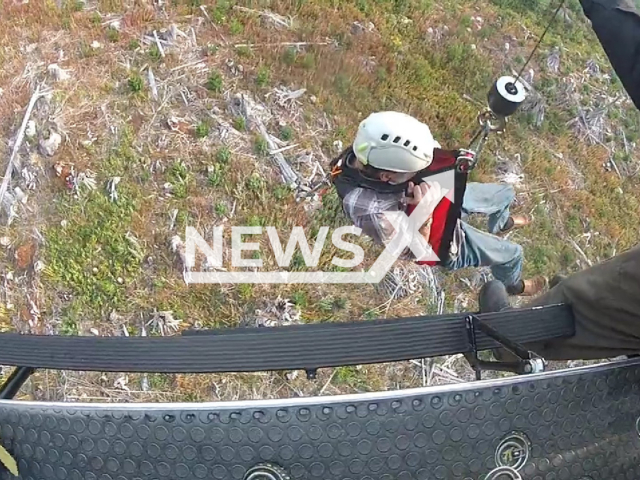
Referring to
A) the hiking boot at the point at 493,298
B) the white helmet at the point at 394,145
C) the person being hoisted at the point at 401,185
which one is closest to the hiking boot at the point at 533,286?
the person being hoisted at the point at 401,185

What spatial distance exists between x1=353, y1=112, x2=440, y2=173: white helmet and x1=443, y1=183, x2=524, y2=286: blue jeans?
0.45 m

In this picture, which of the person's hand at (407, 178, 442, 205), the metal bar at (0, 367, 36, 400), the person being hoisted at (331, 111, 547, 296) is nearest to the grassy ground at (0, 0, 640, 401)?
the person being hoisted at (331, 111, 547, 296)

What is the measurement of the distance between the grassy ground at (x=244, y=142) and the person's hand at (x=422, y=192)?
1177 mm

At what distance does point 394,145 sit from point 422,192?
9.7 inches

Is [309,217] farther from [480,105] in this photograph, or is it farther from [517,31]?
[517,31]

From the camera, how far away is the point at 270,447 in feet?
3.56

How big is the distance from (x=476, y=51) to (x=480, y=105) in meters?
0.46

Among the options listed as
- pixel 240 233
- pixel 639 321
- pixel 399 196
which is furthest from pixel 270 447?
pixel 240 233

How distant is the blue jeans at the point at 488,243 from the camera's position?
274 cm

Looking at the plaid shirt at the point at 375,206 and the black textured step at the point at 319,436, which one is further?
the plaid shirt at the point at 375,206

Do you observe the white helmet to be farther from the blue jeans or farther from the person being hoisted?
the blue jeans

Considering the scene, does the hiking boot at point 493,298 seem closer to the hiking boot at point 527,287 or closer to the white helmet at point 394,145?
the white helmet at point 394,145

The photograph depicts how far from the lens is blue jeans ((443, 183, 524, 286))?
9.00 feet

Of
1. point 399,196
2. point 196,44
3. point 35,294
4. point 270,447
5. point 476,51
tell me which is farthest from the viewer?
point 476,51
